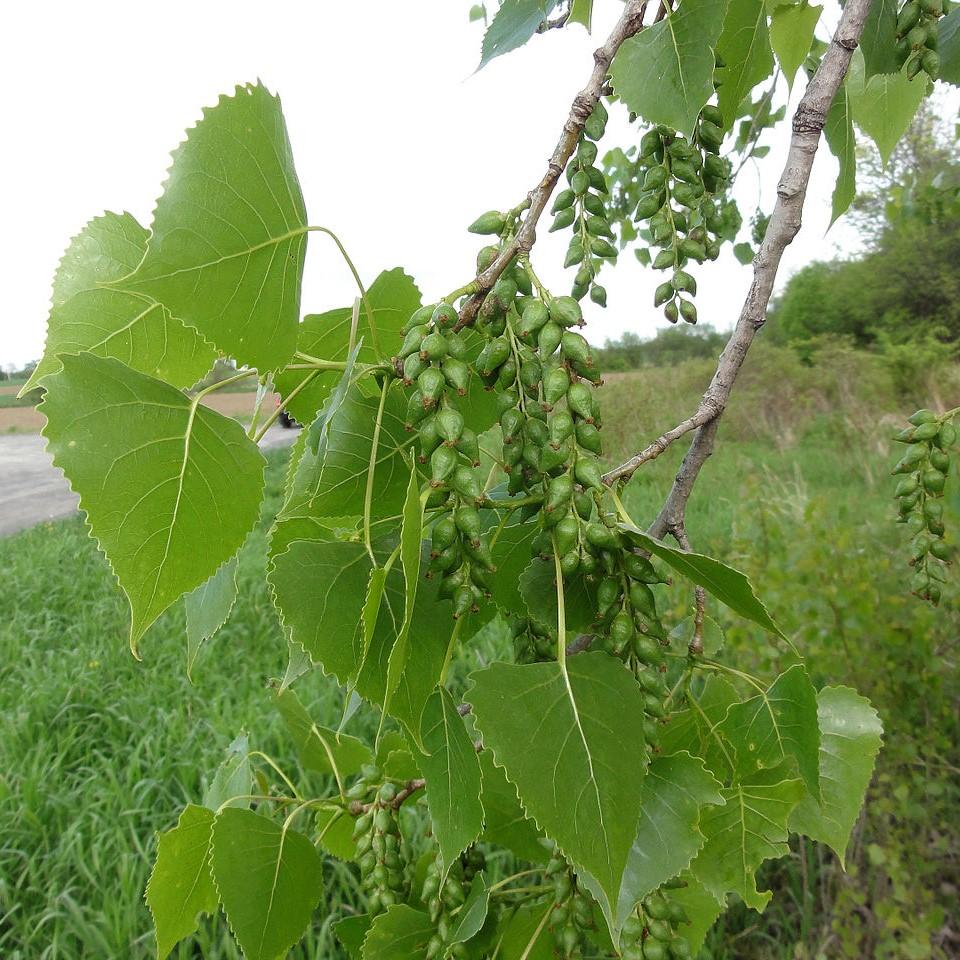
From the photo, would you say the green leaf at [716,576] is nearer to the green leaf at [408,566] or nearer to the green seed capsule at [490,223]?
the green leaf at [408,566]

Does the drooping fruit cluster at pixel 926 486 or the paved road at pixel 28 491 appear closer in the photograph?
the drooping fruit cluster at pixel 926 486

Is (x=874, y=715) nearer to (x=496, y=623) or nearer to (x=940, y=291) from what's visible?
(x=496, y=623)

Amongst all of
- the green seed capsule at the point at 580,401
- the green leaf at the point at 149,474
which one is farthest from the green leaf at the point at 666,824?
the green leaf at the point at 149,474

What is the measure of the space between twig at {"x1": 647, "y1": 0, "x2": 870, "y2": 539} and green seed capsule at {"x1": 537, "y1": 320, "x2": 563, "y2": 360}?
40 centimetres

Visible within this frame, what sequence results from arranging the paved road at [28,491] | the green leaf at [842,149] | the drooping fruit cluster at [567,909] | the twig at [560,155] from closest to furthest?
the twig at [560,155]
the drooping fruit cluster at [567,909]
the green leaf at [842,149]
the paved road at [28,491]

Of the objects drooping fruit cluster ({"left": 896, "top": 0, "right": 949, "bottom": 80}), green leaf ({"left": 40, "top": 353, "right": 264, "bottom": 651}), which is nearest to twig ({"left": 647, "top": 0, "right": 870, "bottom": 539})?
drooping fruit cluster ({"left": 896, "top": 0, "right": 949, "bottom": 80})

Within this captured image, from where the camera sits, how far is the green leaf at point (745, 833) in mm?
837

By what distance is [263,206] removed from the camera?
2.43 feet

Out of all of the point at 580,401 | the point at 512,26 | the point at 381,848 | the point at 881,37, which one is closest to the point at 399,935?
the point at 381,848

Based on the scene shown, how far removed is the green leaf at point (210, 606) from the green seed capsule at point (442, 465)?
1.07 ft

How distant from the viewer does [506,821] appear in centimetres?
100

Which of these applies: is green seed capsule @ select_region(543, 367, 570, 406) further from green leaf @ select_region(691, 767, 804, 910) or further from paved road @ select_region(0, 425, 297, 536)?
paved road @ select_region(0, 425, 297, 536)

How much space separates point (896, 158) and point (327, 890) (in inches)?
455

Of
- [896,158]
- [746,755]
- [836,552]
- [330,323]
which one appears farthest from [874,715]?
[896,158]
